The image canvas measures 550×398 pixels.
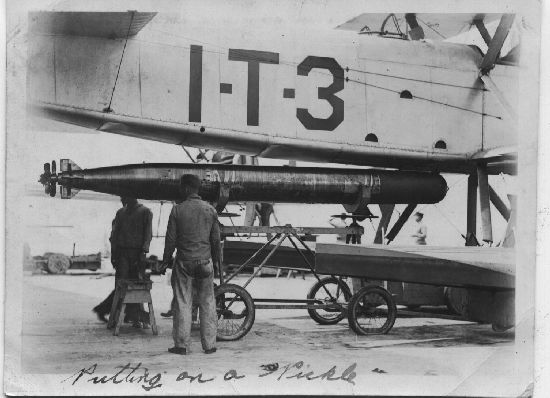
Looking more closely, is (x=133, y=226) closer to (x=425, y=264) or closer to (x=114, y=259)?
(x=114, y=259)

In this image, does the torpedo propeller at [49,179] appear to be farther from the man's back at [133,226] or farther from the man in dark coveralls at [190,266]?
the man in dark coveralls at [190,266]

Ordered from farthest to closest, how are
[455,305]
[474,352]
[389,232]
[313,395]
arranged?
[389,232]
[455,305]
[474,352]
[313,395]

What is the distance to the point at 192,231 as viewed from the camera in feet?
23.5

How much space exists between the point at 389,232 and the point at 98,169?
14.1ft

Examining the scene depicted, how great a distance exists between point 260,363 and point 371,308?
6.19 feet

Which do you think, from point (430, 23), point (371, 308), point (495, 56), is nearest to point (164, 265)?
point (371, 308)

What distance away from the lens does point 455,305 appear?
345 inches

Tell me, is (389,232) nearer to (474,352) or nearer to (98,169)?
(474,352)

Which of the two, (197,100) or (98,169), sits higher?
(197,100)

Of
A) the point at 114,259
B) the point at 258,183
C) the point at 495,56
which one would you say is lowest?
the point at 114,259

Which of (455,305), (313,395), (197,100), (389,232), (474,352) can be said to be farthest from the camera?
(389,232)

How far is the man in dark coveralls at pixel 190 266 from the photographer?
7.04m

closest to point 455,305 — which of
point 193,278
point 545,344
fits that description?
point 545,344

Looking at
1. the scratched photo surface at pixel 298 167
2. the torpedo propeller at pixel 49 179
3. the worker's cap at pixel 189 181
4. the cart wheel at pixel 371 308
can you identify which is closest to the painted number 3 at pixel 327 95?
the scratched photo surface at pixel 298 167
